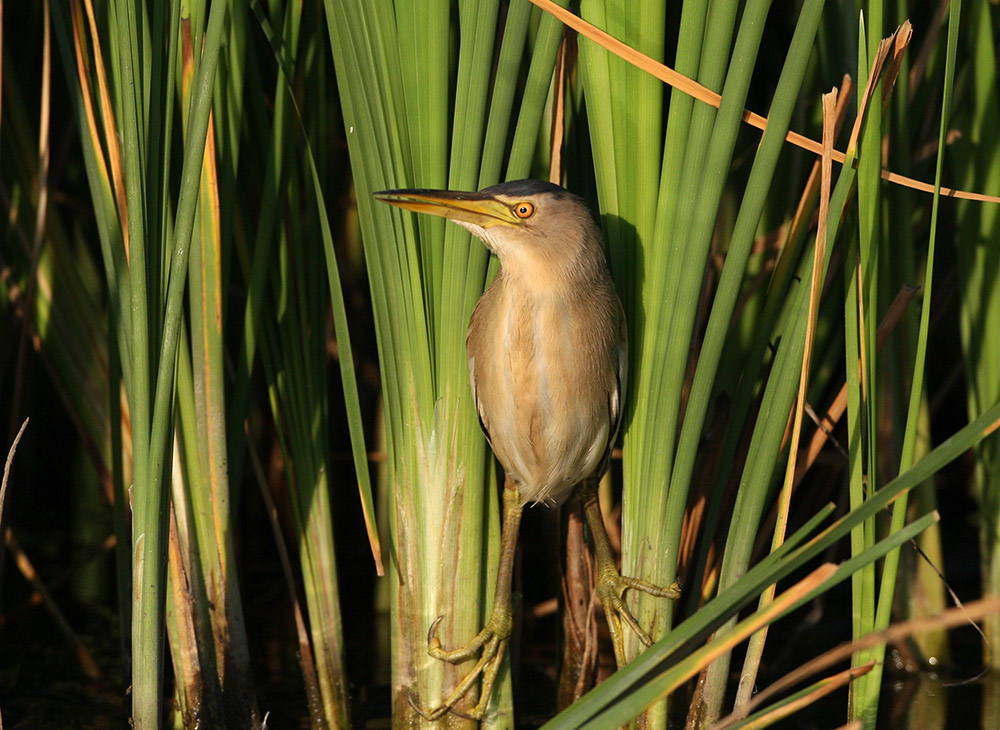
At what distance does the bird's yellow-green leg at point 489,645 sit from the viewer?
1.62m

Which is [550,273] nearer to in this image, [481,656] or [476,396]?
[476,396]

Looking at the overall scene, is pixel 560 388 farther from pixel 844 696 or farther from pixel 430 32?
pixel 844 696

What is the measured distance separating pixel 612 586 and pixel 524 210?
2.01ft

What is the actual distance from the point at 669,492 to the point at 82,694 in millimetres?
1257

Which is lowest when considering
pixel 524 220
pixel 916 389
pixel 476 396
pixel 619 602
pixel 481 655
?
pixel 481 655

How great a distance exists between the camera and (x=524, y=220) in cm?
145

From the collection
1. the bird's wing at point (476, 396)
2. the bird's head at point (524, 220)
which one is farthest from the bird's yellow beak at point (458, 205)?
the bird's wing at point (476, 396)

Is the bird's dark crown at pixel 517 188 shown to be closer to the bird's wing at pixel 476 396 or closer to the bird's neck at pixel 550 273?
the bird's neck at pixel 550 273

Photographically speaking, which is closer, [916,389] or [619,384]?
[916,389]

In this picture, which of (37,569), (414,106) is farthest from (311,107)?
(37,569)

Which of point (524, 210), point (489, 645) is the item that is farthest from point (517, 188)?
point (489, 645)

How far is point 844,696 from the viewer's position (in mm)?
2059

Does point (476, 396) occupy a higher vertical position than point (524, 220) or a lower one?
lower

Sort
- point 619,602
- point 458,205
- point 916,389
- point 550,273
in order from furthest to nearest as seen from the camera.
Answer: point 619,602
point 550,273
point 458,205
point 916,389
